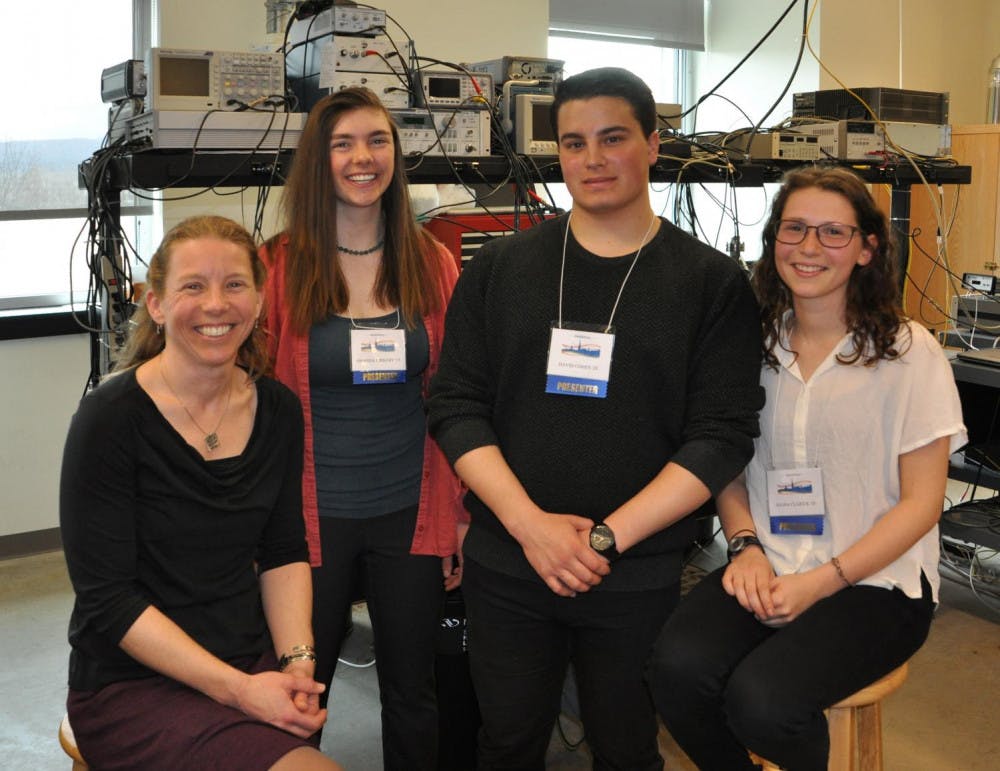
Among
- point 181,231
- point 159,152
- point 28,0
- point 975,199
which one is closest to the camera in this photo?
point 181,231

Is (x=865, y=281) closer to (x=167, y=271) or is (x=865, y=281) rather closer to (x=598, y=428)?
(x=598, y=428)

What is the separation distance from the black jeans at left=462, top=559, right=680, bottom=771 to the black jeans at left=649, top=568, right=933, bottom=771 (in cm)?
4

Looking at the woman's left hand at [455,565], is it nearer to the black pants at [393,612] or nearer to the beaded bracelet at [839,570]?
the black pants at [393,612]

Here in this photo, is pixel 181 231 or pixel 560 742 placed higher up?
pixel 181 231

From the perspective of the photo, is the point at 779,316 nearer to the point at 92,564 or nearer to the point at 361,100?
the point at 361,100

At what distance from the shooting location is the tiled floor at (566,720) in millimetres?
2584

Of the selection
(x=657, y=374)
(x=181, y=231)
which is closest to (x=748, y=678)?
(x=657, y=374)

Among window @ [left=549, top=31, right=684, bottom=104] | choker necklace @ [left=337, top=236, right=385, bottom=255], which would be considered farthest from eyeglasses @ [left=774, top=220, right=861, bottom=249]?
window @ [left=549, top=31, right=684, bottom=104]

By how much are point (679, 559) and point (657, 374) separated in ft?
1.04

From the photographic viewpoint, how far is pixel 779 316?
1.91m

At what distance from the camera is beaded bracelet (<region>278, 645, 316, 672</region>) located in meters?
1.69

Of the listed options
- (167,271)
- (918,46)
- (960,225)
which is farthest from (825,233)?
(918,46)

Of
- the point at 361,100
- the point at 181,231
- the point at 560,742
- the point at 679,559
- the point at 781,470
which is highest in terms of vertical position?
the point at 361,100

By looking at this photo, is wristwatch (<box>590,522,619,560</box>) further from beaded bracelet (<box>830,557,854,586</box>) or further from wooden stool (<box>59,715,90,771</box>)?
wooden stool (<box>59,715,90,771</box>)
